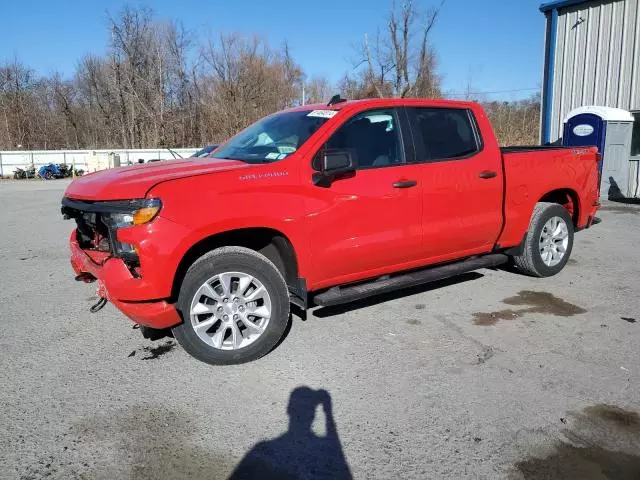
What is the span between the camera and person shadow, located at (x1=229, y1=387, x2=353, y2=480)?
2.56m

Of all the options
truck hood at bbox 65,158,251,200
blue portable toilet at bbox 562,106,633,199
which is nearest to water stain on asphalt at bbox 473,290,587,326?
truck hood at bbox 65,158,251,200

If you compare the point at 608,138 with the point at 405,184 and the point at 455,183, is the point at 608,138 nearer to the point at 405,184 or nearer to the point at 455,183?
the point at 455,183

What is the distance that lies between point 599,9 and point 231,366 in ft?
43.8

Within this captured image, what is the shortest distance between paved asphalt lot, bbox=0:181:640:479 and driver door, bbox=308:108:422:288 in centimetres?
61

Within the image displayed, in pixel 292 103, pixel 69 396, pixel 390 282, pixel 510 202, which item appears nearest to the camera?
pixel 69 396

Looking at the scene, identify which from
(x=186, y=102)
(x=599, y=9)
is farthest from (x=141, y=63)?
(x=599, y=9)

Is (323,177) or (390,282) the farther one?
(390,282)

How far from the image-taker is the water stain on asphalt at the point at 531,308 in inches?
183

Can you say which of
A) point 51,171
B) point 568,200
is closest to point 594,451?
point 568,200

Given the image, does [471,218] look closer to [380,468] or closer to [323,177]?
[323,177]

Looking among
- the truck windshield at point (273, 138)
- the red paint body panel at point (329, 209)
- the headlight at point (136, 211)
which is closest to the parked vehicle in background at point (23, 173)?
the truck windshield at point (273, 138)

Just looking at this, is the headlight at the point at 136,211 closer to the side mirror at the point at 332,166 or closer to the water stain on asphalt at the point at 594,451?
the side mirror at the point at 332,166

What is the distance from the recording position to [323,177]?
12.9ft

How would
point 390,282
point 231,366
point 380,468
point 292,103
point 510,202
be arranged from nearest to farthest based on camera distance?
point 380,468
point 231,366
point 390,282
point 510,202
point 292,103
